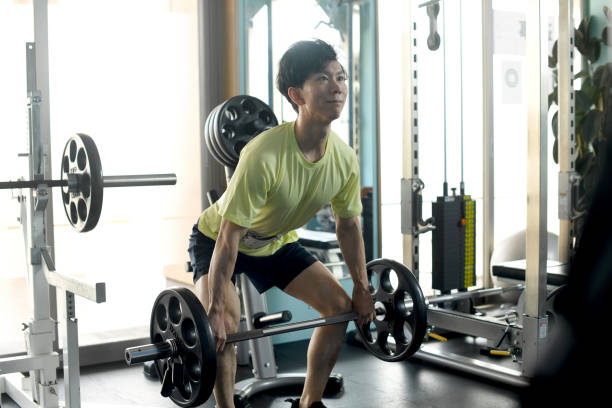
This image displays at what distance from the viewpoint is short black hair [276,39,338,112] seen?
2.36 metres

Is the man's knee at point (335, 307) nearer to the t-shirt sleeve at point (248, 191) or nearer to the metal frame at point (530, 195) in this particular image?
the t-shirt sleeve at point (248, 191)

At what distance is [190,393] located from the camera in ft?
7.04

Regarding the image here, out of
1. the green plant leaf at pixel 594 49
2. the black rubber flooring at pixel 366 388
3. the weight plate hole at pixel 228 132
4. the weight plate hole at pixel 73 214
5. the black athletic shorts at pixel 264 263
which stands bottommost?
the black rubber flooring at pixel 366 388

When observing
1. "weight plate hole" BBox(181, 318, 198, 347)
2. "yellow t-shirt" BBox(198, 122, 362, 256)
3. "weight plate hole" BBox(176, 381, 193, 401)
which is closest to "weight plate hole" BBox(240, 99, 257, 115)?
"yellow t-shirt" BBox(198, 122, 362, 256)

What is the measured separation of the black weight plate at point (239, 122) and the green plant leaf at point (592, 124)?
7.63 feet

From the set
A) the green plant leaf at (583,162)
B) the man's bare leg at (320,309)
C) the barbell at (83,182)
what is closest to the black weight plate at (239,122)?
the barbell at (83,182)

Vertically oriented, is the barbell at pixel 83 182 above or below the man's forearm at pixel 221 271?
above

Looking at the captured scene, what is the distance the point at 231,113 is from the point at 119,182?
570 mm

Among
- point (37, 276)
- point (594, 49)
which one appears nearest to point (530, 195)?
point (594, 49)

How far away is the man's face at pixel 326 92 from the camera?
2324 millimetres

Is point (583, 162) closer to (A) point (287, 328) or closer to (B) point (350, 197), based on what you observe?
(B) point (350, 197)

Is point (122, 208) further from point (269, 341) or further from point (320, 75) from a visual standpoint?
point (320, 75)

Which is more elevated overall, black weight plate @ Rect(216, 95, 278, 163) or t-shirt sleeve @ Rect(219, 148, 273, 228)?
black weight plate @ Rect(216, 95, 278, 163)

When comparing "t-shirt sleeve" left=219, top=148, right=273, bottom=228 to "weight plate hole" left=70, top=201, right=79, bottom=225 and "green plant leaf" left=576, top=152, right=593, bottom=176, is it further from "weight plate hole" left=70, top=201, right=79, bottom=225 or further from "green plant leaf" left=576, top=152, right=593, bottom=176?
"green plant leaf" left=576, top=152, right=593, bottom=176
